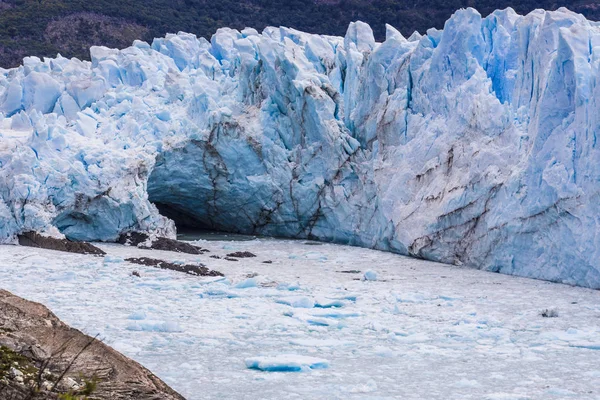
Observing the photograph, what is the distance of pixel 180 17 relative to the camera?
3164 centimetres

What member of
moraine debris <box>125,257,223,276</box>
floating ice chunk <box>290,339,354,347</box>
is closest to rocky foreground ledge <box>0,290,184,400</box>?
floating ice chunk <box>290,339,354,347</box>

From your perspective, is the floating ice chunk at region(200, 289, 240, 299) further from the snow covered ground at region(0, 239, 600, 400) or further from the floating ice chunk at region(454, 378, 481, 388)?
the floating ice chunk at region(454, 378, 481, 388)

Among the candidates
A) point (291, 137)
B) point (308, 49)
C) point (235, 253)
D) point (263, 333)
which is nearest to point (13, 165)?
point (235, 253)

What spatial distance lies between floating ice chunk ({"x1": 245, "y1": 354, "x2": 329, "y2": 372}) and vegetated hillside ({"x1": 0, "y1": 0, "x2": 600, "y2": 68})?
78.4 ft

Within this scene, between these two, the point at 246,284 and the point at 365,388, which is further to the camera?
the point at 246,284

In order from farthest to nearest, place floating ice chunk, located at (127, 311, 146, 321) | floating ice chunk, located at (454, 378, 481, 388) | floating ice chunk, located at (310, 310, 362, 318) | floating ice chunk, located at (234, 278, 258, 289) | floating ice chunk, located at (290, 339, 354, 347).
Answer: floating ice chunk, located at (234, 278, 258, 289)
floating ice chunk, located at (310, 310, 362, 318)
floating ice chunk, located at (127, 311, 146, 321)
floating ice chunk, located at (290, 339, 354, 347)
floating ice chunk, located at (454, 378, 481, 388)

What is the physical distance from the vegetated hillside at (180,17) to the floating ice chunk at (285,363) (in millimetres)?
23902

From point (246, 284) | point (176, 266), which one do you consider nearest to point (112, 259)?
point (176, 266)

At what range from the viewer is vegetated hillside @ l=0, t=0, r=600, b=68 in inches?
1124

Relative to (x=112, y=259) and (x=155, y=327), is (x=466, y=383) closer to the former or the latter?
(x=155, y=327)

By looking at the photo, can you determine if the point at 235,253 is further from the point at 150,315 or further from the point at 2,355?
the point at 2,355

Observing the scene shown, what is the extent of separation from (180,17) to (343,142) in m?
20.5

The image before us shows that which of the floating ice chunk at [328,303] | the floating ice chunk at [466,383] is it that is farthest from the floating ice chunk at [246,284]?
the floating ice chunk at [466,383]

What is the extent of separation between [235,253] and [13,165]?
139 inches
